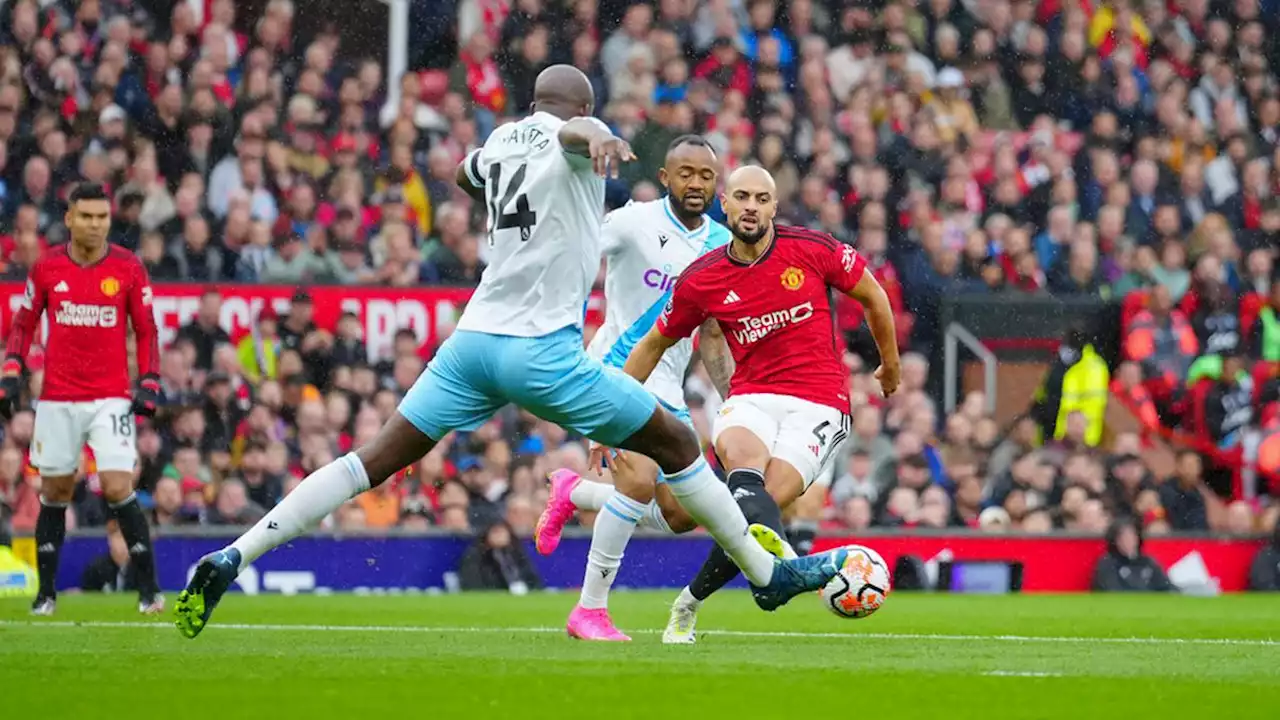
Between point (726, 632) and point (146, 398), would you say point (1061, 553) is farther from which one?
point (146, 398)

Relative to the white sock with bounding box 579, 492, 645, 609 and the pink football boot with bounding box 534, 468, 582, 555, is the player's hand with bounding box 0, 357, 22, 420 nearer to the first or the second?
the pink football boot with bounding box 534, 468, 582, 555

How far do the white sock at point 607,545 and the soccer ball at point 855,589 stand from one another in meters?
1.39

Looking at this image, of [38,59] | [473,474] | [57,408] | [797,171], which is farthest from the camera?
[797,171]

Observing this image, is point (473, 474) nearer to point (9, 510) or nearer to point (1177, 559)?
point (9, 510)

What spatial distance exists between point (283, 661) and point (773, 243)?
3.25 m

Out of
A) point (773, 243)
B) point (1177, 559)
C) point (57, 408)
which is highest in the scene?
point (773, 243)

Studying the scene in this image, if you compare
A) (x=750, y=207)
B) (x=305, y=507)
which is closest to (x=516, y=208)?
(x=305, y=507)

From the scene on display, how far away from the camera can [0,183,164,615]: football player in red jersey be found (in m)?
13.2

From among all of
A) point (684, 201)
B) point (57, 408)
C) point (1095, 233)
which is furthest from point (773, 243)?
point (1095, 233)

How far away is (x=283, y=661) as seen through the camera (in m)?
8.77

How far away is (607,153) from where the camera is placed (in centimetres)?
840

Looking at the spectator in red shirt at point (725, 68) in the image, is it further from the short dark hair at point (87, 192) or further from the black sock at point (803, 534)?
the short dark hair at point (87, 192)

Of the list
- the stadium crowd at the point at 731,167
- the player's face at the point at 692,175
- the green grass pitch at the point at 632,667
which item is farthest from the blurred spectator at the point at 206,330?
the player's face at the point at 692,175

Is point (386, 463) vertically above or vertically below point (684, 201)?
below
